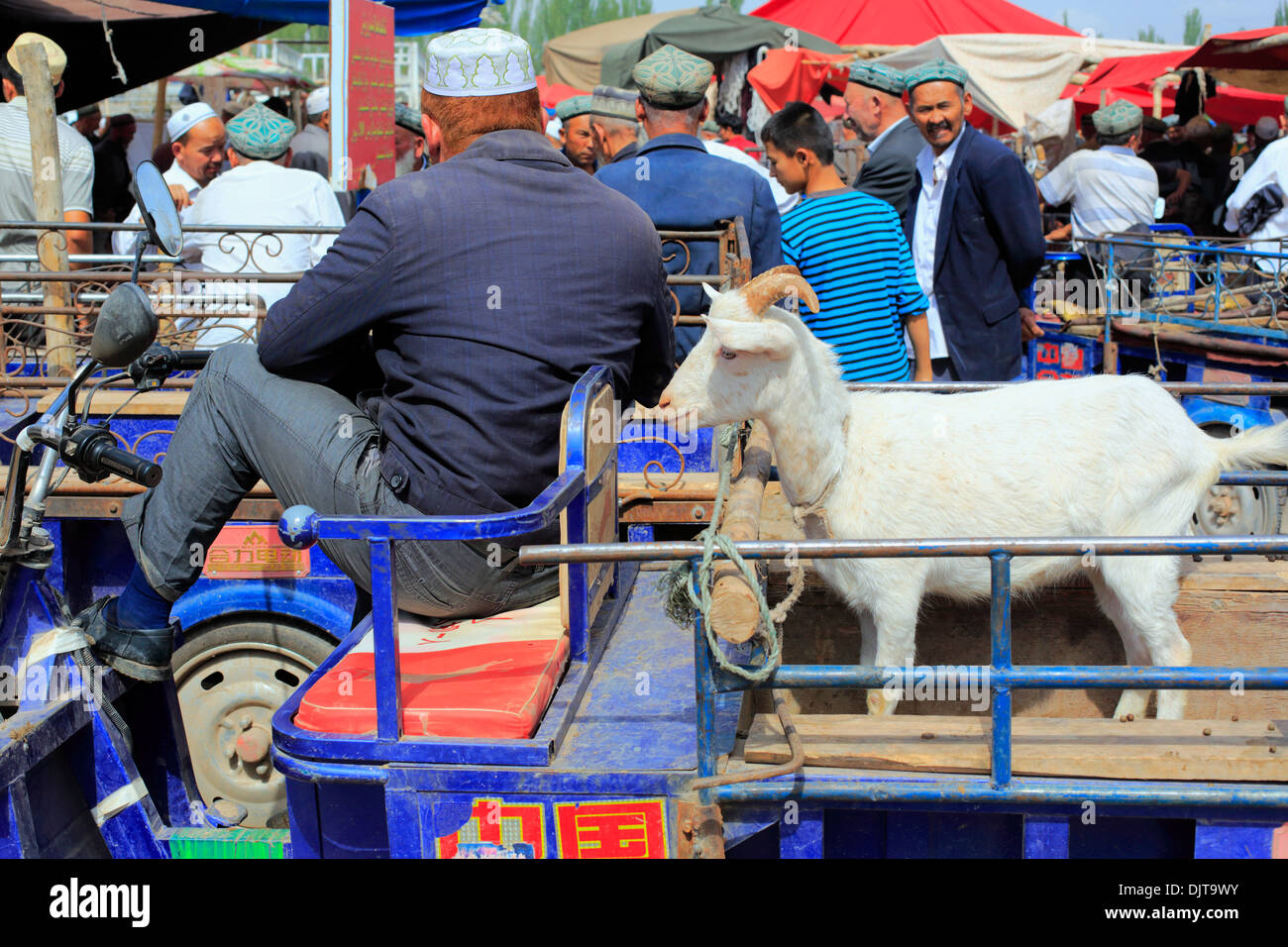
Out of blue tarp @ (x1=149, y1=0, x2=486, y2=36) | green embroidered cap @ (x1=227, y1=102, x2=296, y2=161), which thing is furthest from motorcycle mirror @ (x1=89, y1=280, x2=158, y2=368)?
blue tarp @ (x1=149, y1=0, x2=486, y2=36)

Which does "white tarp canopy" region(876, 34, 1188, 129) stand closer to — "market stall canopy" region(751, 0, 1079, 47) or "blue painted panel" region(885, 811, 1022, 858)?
"market stall canopy" region(751, 0, 1079, 47)

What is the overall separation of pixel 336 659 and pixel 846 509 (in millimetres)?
1548

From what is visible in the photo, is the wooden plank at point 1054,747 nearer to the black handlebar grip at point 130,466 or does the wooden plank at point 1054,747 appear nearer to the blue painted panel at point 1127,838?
the blue painted panel at point 1127,838

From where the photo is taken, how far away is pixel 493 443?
2.92m

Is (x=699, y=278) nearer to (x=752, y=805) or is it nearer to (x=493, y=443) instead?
(x=493, y=443)

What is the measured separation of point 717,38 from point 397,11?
942 cm

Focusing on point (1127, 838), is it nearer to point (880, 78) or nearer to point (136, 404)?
point (136, 404)

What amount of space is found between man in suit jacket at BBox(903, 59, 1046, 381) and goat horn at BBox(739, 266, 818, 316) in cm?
270

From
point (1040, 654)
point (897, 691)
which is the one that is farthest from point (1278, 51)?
point (897, 691)

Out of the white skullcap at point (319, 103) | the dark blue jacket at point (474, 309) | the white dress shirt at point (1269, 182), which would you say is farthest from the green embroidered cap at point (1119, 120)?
the dark blue jacket at point (474, 309)

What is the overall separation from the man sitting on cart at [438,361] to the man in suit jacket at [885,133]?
3243 millimetres

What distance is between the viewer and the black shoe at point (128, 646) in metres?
3.15

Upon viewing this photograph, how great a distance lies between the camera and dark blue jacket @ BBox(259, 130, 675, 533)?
9.28ft

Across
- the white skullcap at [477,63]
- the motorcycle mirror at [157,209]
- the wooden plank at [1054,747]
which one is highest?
the white skullcap at [477,63]
